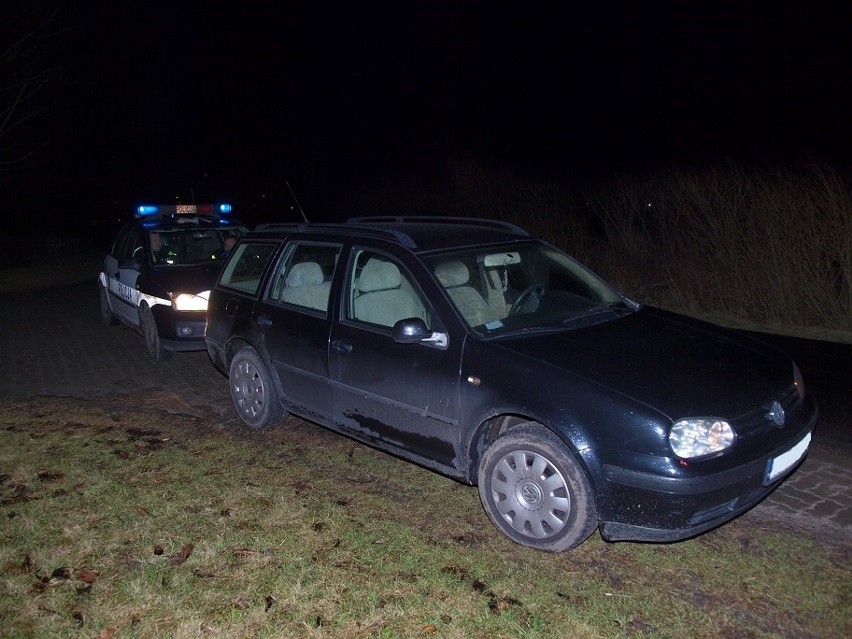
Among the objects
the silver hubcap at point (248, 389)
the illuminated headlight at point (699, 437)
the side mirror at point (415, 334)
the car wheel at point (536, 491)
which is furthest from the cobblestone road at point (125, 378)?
the side mirror at point (415, 334)

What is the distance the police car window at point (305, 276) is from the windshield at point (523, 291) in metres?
1.04

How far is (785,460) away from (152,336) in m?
7.42

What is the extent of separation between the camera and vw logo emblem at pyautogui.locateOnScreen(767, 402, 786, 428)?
394 cm

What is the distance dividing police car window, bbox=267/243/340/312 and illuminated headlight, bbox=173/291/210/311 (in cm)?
288

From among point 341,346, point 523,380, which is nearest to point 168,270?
point 341,346

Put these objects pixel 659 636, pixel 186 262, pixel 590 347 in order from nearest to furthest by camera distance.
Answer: pixel 659 636
pixel 590 347
pixel 186 262

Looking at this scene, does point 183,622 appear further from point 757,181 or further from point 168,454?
point 757,181

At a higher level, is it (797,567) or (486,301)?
(486,301)

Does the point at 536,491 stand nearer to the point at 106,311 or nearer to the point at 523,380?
the point at 523,380

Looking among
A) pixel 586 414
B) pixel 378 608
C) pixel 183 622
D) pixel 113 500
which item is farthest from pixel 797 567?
pixel 113 500

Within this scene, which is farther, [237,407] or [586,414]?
[237,407]

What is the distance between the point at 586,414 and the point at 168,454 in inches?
140

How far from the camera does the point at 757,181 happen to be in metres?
11.5

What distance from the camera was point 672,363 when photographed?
4152 millimetres
